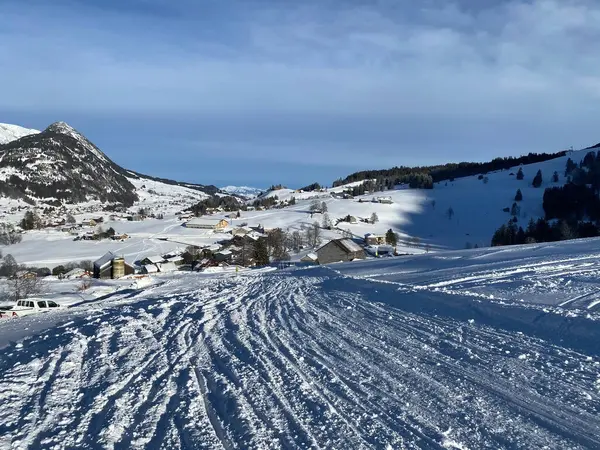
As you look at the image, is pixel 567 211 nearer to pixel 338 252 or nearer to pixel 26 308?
pixel 338 252

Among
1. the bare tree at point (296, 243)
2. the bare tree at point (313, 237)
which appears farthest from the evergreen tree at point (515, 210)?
the bare tree at point (296, 243)

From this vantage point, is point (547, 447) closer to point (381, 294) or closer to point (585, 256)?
point (381, 294)

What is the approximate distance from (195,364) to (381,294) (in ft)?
30.3

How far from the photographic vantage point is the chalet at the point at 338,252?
181ft

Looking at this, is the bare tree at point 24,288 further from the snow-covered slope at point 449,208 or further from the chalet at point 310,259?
the snow-covered slope at point 449,208

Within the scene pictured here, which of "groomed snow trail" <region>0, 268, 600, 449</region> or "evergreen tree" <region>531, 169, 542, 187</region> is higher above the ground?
"evergreen tree" <region>531, 169, 542, 187</region>

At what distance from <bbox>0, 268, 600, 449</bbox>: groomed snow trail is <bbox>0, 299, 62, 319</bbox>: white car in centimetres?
974

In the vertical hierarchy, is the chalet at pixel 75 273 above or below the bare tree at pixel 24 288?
below

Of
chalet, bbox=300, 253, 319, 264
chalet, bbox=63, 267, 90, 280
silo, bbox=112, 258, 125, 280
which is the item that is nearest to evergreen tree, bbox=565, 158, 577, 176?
chalet, bbox=300, 253, 319, 264

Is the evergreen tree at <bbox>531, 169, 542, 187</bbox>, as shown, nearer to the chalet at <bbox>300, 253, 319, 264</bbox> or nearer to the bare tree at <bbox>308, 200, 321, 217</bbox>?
the bare tree at <bbox>308, 200, 321, 217</bbox>

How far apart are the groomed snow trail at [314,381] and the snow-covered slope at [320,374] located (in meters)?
0.03

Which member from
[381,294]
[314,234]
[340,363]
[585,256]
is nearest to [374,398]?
[340,363]

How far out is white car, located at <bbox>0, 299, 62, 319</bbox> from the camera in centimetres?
2169

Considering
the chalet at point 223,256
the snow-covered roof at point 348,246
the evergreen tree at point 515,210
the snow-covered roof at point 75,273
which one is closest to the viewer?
the snow-covered roof at point 348,246
